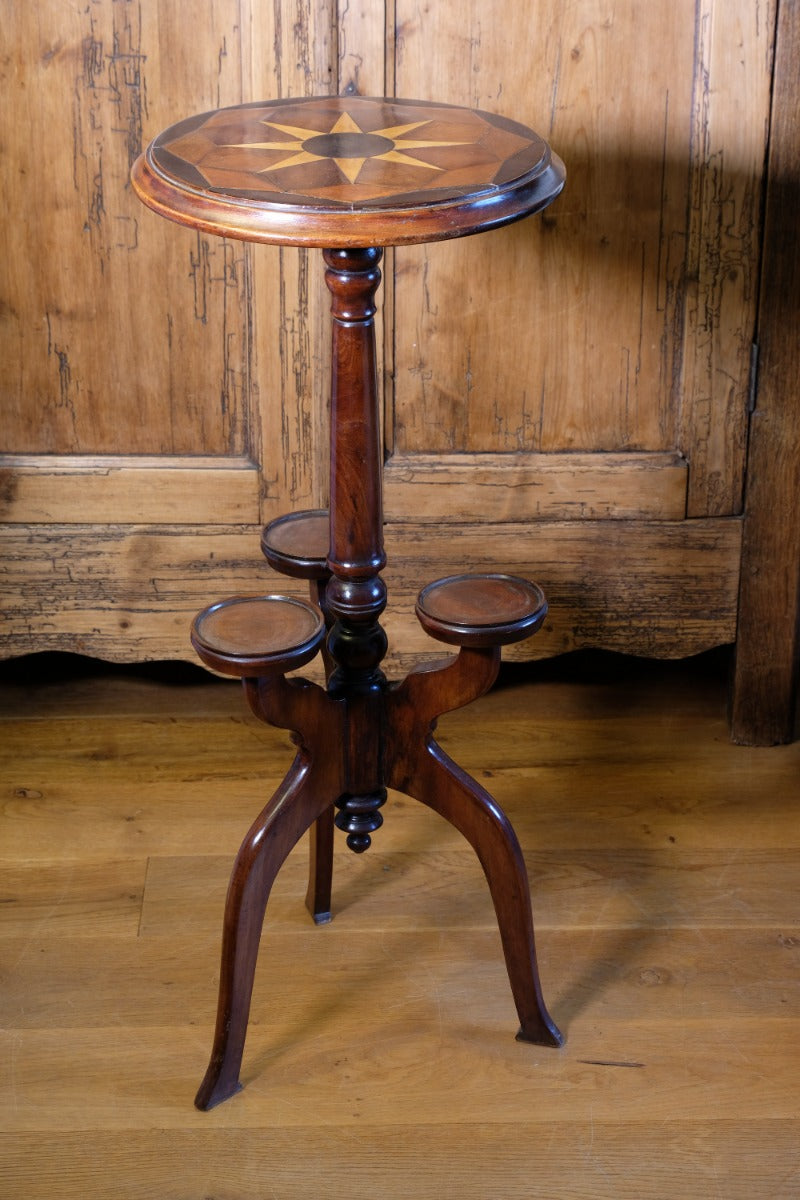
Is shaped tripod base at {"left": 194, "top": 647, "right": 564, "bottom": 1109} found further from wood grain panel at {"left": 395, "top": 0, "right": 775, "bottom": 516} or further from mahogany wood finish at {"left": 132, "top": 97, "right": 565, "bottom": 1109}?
wood grain panel at {"left": 395, "top": 0, "right": 775, "bottom": 516}

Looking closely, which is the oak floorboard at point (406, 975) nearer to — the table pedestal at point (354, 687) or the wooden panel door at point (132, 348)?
the table pedestal at point (354, 687)

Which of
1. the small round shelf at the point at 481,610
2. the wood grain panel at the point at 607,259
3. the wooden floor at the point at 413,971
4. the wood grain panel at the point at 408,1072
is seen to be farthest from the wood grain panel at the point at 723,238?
the wood grain panel at the point at 408,1072

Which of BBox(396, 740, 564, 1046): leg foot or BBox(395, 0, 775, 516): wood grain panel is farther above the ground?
BBox(395, 0, 775, 516): wood grain panel

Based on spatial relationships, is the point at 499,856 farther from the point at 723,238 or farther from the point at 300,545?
the point at 723,238

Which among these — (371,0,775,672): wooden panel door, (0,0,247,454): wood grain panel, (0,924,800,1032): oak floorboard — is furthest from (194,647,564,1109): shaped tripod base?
(0,0,247,454): wood grain panel

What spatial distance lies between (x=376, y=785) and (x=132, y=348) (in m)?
0.84

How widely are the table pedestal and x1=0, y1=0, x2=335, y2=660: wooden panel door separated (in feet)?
1.59

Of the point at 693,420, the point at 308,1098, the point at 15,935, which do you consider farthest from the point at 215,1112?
the point at 693,420

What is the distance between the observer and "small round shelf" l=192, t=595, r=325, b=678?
144 cm

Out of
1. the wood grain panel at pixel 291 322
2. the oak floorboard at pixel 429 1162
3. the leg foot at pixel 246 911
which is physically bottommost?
the oak floorboard at pixel 429 1162

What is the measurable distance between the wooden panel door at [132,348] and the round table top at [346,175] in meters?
0.40

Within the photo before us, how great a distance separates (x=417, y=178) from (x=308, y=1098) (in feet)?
3.31

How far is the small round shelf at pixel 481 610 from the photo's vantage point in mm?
1516

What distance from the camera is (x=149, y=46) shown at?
1950 millimetres
